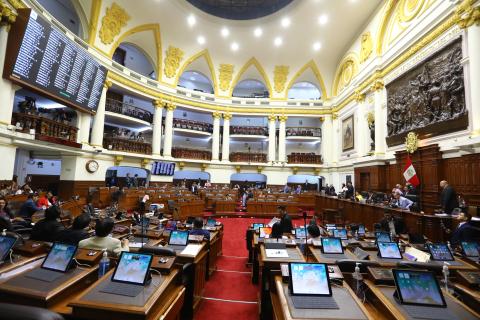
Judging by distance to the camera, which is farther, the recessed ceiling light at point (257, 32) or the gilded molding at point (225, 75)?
the gilded molding at point (225, 75)

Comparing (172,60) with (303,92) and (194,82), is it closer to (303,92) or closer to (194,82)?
(194,82)

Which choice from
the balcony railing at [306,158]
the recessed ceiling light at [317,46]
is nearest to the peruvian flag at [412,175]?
the balcony railing at [306,158]

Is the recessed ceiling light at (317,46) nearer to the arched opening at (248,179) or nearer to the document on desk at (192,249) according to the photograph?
the arched opening at (248,179)

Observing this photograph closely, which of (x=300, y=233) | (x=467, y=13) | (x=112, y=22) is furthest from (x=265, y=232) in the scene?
(x=112, y=22)

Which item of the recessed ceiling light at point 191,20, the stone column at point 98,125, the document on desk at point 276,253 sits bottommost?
the document on desk at point 276,253

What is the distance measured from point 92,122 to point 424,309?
15.6 m

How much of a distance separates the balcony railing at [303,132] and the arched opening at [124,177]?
12.1 meters

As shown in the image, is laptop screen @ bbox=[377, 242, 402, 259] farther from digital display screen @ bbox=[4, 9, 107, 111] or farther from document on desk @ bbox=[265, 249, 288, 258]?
digital display screen @ bbox=[4, 9, 107, 111]

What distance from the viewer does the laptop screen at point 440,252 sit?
129 inches

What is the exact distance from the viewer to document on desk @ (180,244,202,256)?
339cm

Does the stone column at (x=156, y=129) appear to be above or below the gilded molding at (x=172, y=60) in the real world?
below

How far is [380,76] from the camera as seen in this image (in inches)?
474

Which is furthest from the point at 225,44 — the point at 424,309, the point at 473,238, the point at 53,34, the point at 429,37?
the point at 424,309

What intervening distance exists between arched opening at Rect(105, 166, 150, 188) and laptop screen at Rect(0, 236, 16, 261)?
13.2 metres
